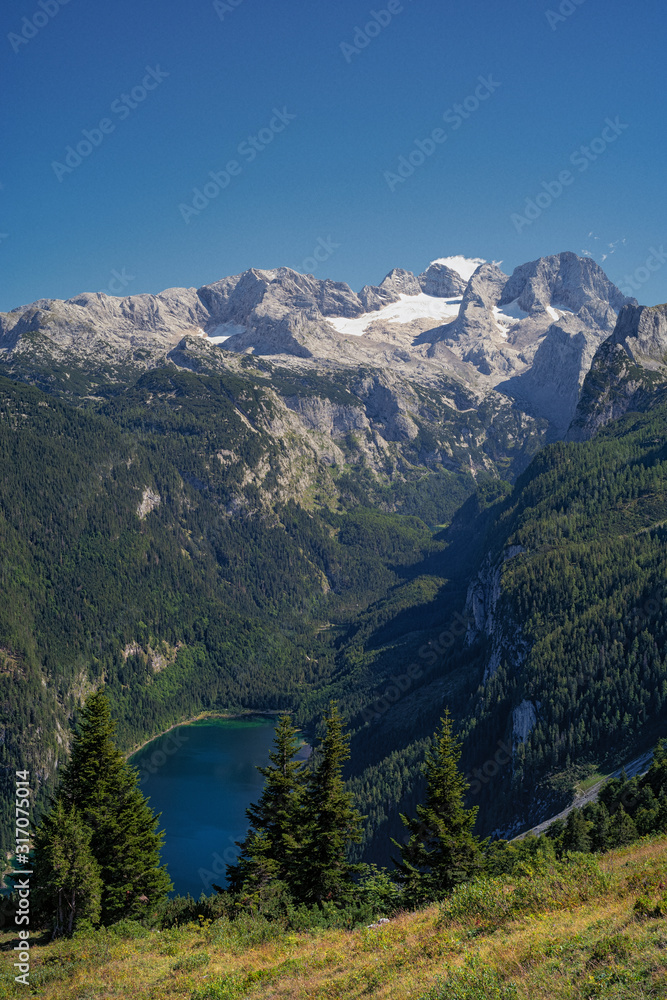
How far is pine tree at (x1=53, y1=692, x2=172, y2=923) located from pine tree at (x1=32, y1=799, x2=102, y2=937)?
2.87m

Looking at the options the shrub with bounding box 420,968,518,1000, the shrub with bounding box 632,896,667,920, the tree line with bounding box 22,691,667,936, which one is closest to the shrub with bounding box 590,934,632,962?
the shrub with bounding box 632,896,667,920

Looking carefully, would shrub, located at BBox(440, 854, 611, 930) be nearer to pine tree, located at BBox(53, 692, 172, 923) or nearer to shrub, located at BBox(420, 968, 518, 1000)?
shrub, located at BBox(420, 968, 518, 1000)

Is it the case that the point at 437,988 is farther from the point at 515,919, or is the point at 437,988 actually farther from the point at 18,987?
the point at 18,987

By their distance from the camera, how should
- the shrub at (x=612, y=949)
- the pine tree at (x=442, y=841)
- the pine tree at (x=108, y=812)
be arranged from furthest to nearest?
the pine tree at (x=108, y=812) → the pine tree at (x=442, y=841) → the shrub at (x=612, y=949)

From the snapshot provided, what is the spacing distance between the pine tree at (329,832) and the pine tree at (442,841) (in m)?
4.15

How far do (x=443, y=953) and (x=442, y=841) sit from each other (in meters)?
19.6

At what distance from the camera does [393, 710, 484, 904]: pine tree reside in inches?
1688

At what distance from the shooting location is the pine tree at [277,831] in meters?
45.8

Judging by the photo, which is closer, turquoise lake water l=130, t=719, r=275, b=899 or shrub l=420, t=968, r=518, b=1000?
shrub l=420, t=968, r=518, b=1000

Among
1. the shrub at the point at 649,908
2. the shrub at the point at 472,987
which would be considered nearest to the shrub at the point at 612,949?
the shrub at the point at 649,908

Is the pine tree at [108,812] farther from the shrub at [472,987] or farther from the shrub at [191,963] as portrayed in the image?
the shrub at [472,987]

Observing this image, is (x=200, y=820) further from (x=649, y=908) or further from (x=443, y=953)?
(x=649, y=908)

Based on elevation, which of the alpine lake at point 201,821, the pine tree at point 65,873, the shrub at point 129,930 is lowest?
the alpine lake at point 201,821

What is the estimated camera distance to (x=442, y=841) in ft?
144
